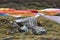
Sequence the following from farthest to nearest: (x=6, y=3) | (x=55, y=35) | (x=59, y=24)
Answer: (x=6, y=3) → (x=59, y=24) → (x=55, y=35)

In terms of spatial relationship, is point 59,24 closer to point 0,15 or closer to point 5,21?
point 5,21

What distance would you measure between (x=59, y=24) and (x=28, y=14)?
0.86m

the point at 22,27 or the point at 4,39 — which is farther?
the point at 22,27

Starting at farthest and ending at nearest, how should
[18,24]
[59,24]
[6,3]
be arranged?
1. [6,3]
2. [59,24]
3. [18,24]

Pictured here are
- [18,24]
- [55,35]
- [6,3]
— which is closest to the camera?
[55,35]

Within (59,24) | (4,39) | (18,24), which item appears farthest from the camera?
(59,24)

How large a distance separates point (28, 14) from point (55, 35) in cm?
135

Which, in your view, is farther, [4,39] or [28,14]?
[28,14]

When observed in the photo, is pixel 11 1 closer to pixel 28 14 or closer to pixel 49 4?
pixel 49 4

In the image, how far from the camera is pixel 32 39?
2.83m

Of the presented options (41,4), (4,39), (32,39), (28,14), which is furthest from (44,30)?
(41,4)

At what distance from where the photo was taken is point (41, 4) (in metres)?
5.64

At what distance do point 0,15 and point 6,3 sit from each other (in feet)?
4.68

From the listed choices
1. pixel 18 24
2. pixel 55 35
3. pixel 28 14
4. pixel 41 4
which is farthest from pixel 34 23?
pixel 41 4
